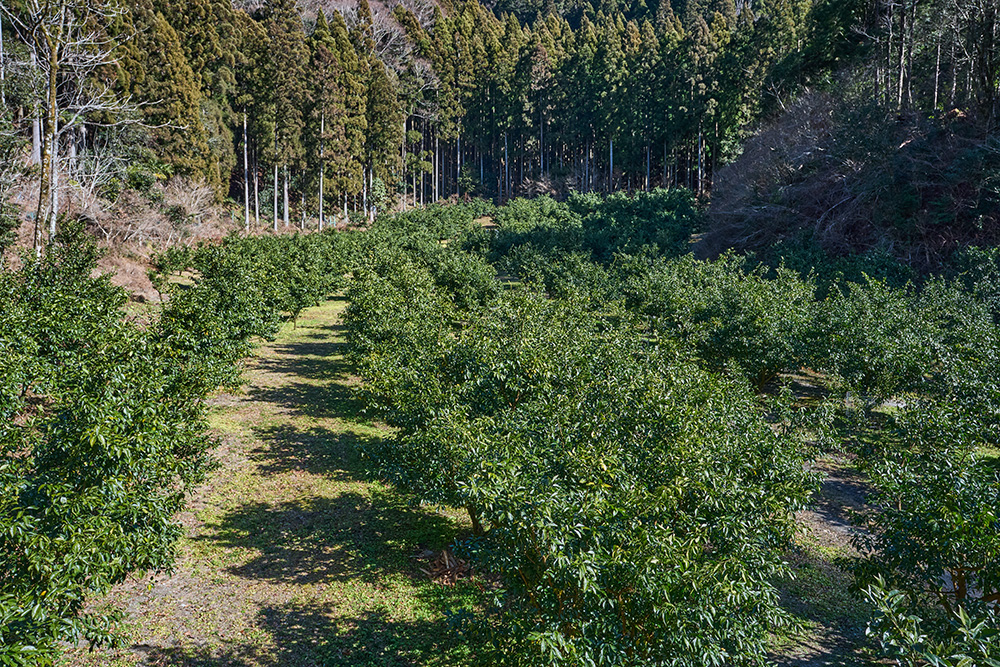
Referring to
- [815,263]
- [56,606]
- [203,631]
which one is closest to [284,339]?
[203,631]

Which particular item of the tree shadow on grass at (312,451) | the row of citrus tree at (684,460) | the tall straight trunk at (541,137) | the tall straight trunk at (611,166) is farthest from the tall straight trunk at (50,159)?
the tall straight trunk at (541,137)

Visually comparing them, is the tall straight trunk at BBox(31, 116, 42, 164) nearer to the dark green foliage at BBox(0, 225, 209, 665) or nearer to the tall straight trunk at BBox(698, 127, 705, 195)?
the dark green foliage at BBox(0, 225, 209, 665)

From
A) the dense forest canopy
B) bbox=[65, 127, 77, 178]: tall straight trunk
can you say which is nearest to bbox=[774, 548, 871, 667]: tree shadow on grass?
the dense forest canopy

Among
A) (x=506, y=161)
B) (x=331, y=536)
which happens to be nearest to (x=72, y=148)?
(x=331, y=536)

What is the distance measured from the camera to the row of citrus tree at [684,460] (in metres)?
4.68

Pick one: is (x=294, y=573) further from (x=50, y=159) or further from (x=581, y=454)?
(x=50, y=159)

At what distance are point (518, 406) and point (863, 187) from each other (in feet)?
80.3

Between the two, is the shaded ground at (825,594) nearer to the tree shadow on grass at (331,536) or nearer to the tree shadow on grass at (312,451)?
the tree shadow on grass at (331,536)

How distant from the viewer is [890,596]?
438cm

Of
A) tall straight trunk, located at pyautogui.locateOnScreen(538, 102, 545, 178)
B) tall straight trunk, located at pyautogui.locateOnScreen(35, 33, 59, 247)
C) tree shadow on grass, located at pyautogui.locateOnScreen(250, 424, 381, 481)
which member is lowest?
tree shadow on grass, located at pyautogui.locateOnScreen(250, 424, 381, 481)

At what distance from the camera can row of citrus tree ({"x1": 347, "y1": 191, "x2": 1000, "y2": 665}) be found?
468 centimetres

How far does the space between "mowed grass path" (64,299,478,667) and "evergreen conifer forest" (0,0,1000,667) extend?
5 cm

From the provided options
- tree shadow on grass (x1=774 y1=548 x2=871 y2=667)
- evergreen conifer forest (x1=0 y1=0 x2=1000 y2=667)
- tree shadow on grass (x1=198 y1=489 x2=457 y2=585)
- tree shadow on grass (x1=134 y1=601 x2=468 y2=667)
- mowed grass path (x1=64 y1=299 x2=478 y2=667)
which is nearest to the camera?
evergreen conifer forest (x1=0 y1=0 x2=1000 y2=667)

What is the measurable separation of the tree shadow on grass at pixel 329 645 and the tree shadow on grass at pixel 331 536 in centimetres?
81
